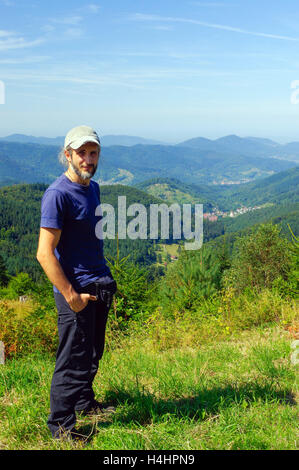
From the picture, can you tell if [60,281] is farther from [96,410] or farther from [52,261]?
[96,410]

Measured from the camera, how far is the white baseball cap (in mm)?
2549

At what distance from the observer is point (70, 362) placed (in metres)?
2.71

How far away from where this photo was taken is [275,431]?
2584 millimetres

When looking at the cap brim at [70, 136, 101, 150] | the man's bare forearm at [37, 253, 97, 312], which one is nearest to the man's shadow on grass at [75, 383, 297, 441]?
the man's bare forearm at [37, 253, 97, 312]

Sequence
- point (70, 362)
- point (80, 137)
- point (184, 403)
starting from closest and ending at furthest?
point (80, 137)
point (70, 362)
point (184, 403)

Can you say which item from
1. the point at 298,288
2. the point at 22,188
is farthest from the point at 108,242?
the point at 298,288

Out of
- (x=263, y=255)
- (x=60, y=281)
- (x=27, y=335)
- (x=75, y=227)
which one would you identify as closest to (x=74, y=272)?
(x=60, y=281)

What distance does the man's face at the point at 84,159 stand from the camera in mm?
2621

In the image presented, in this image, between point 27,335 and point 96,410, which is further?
point 27,335

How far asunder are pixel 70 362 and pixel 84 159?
1535mm

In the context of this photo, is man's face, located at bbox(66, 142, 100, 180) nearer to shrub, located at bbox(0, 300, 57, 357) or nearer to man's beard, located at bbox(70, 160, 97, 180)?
man's beard, located at bbox(70, 160, 97, 180)

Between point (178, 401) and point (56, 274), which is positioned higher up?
point (56, 274)

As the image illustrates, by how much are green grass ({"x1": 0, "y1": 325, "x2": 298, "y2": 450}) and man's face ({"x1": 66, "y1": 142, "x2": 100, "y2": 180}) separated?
6.21 ft
